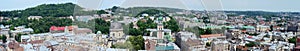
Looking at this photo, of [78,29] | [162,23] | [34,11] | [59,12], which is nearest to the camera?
[78,29]

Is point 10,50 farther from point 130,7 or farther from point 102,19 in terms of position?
point 130,7

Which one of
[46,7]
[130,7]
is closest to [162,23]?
[130,7]

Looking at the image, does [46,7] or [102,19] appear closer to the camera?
[102,19]

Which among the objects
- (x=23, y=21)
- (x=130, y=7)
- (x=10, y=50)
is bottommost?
(x=23, y=21)

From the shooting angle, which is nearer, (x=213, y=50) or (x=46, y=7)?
(x=213, y=50)

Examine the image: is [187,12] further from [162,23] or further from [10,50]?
[10,50]

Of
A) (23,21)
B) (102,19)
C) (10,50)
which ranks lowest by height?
(23,21)

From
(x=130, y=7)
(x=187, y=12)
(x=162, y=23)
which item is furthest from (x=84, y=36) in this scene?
(x=162, y=23)

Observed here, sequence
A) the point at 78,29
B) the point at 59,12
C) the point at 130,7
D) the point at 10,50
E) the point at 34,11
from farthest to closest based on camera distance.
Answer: the point at 34,11 < the point at 59,12 < the point at 10,50 < the point at 78,29 < the point at 130,7

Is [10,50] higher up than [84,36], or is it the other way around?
[84,36]
